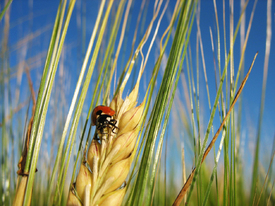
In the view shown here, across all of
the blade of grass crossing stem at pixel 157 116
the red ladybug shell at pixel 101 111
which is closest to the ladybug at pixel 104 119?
the red ladybug shell at pixel 101 111

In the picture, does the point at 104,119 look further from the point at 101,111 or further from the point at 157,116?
the point at 157,116

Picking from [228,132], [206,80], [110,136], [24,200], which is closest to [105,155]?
[110,136]

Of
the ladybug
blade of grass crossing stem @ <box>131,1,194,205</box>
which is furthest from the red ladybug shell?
blade of grass crossing stem @ <box>131,1,194,205</box>

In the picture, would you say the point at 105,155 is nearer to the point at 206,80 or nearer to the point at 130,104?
the point at 130,104

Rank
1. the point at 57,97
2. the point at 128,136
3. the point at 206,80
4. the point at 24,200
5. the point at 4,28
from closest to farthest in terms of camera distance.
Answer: the point at 24,200
the point at 128,136
the point at 206,80
the point at 4,28
the point at 57,97

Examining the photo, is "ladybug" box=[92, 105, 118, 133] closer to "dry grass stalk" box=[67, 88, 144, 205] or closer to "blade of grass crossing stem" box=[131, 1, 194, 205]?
"dry grass stalk" box=[67, 88, 144, 205]

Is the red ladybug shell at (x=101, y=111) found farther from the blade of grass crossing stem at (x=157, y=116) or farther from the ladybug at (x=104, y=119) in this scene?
the blade of grass crossing stem at (x=157, y=116)

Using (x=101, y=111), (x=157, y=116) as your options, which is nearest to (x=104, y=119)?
(x=101, y=111)

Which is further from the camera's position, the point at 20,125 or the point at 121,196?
the point at 20,125
